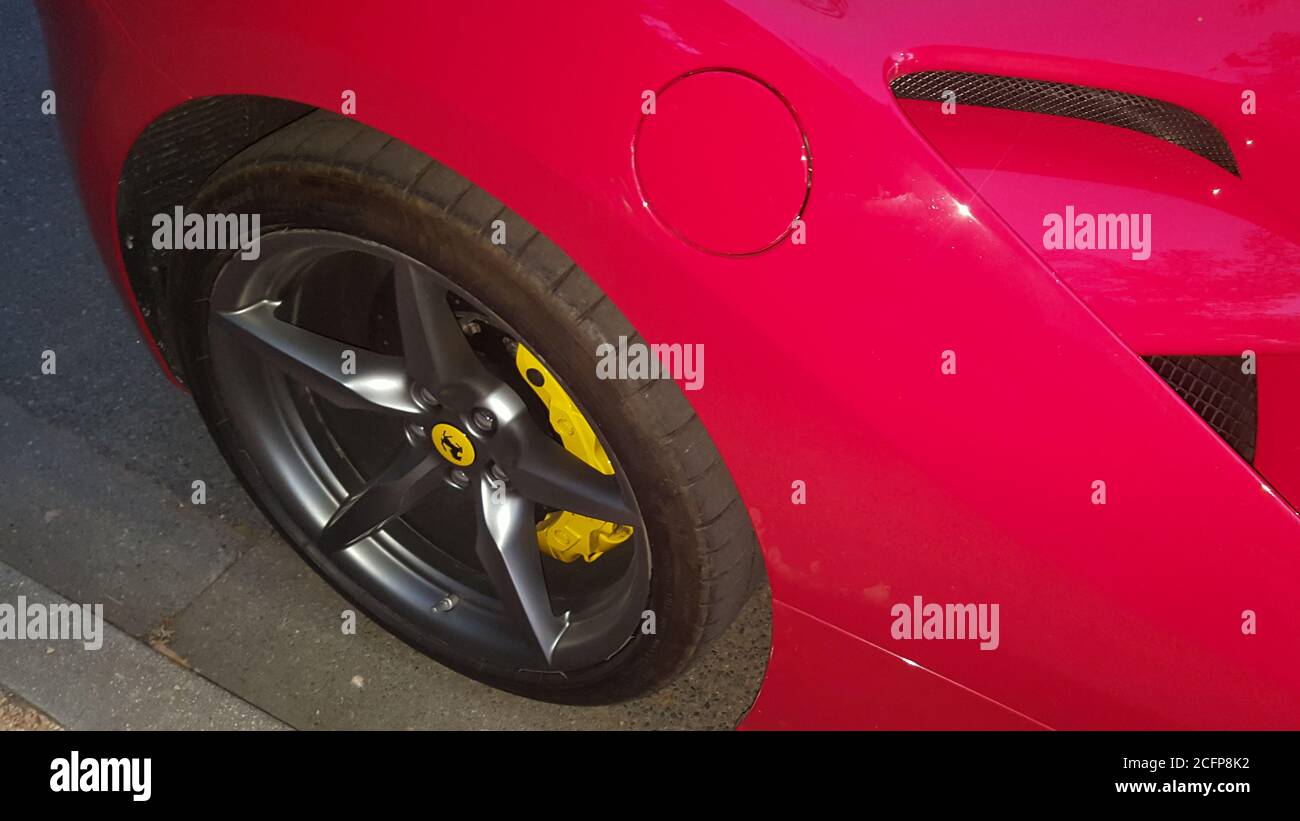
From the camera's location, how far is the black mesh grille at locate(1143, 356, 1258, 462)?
1.43 meters

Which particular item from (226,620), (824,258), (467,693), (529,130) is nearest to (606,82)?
(529,130)

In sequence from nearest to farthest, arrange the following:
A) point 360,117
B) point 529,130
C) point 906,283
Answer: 1. point 906,283
2. point 529,130
3. point 360,117

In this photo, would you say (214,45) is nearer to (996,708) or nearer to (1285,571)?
(996,708)

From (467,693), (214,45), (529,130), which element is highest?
(214,45)

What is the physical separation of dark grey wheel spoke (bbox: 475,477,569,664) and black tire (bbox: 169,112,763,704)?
0.16 m

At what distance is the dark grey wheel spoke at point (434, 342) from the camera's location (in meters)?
1.77

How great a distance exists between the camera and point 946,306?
1.35m

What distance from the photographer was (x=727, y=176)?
1.39 meters

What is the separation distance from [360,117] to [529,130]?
0.26 metres

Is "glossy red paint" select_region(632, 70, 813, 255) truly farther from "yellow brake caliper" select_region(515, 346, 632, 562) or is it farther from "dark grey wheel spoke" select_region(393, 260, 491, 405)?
"dark grey wheel spoke" select_region(393, 260, 491, 405)

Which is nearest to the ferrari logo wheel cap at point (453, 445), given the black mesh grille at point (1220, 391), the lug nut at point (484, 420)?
the lug nut at point (484, 420)

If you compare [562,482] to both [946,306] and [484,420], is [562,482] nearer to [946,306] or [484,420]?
[484,420]

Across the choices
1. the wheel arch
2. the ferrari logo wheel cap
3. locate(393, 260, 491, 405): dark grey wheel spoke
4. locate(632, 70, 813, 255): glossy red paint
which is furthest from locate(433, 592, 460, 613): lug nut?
locate(632, 70, 813, 255): glossy red paint

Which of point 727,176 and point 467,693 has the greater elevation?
point 727,176
